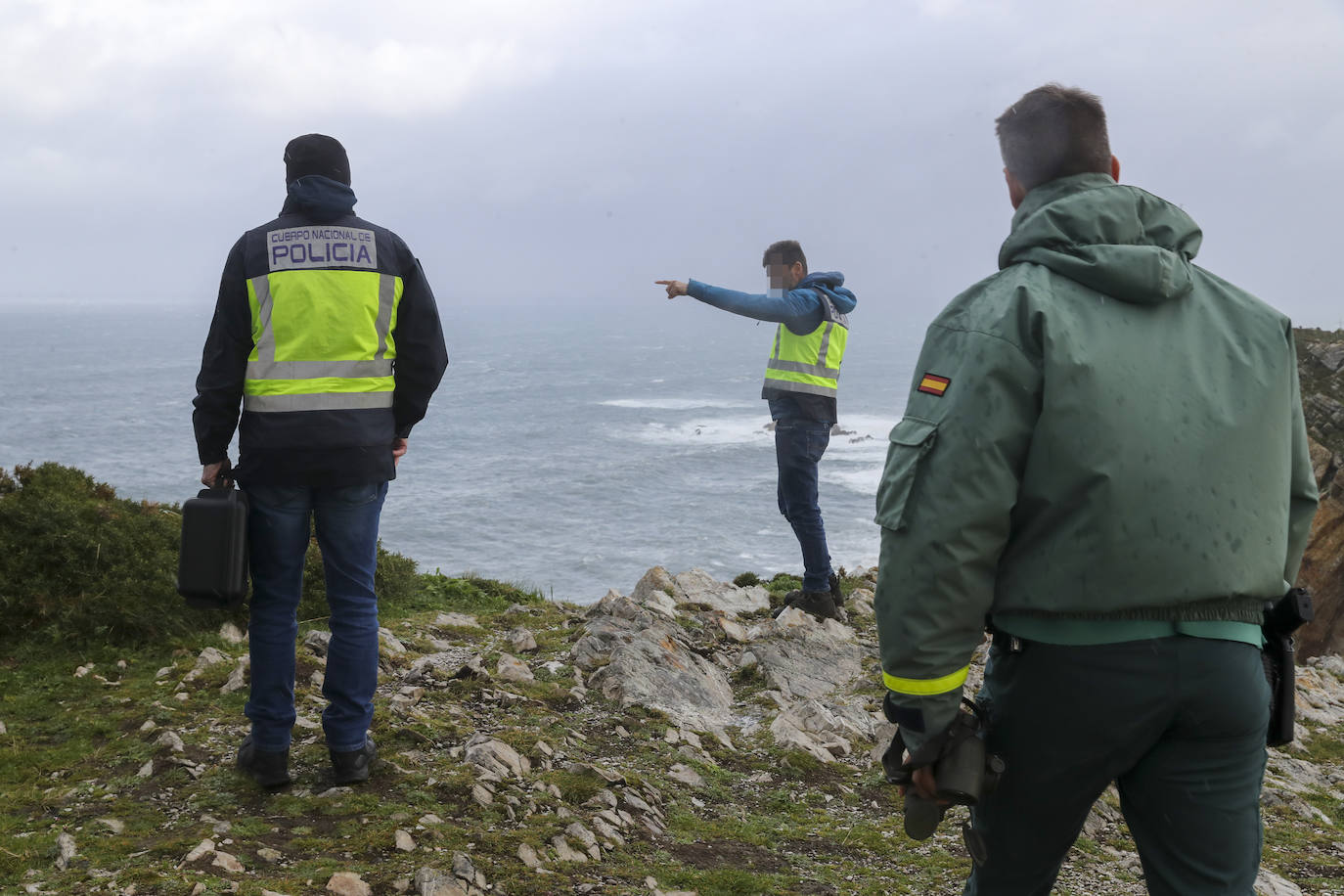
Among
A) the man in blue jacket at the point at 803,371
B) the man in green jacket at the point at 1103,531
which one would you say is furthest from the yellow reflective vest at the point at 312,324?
the man in blue jacket at the point at 803,371

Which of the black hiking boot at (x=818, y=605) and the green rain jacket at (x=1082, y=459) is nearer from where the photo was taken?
the green rain jacket at (x=1082, y=459)

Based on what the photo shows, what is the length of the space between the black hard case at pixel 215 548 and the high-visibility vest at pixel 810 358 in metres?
4.89

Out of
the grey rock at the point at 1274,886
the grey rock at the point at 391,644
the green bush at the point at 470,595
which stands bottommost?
the green bush at the point at 470,595

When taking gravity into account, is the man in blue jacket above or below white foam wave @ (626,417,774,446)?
above

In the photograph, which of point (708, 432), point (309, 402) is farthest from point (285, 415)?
point (708, 432)

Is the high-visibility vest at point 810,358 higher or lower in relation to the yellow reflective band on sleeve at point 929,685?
higher

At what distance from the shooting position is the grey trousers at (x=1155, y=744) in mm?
2543

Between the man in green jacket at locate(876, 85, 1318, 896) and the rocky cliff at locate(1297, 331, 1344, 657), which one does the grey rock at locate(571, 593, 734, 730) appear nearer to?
the man in green jacket at locate(876, 85, 1318, 896)

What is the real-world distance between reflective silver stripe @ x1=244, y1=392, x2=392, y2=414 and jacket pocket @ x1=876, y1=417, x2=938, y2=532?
9.24 ft

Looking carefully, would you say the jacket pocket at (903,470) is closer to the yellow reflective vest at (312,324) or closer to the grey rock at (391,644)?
the yellow reflective vest at (312,324)

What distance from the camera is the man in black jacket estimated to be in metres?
4.62

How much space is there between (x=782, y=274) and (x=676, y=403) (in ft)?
360

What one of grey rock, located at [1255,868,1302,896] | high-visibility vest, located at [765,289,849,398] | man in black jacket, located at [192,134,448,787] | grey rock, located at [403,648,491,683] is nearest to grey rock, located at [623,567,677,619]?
grey rock, located at [403,648,491,683]

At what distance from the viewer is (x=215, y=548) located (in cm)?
460
